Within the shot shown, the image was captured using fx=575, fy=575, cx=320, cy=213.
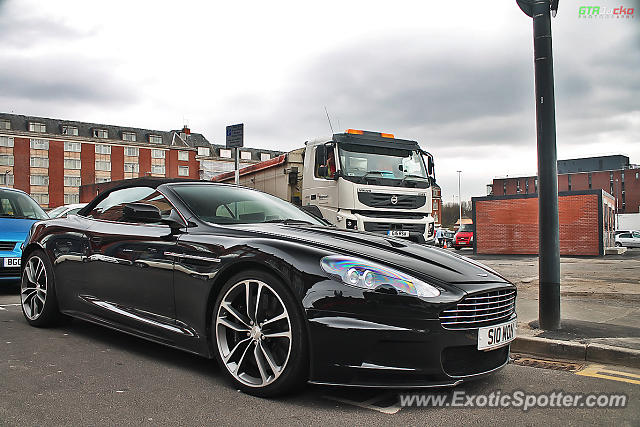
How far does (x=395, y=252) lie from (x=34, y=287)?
11.9 feet

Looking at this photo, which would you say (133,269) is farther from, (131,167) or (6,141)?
(131,167)

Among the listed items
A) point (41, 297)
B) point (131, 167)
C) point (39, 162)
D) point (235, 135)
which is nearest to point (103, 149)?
point (131, 167)

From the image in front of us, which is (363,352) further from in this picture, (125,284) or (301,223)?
(125,284)

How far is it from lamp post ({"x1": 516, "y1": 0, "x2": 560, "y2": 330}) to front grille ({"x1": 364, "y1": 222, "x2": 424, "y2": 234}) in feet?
16.8

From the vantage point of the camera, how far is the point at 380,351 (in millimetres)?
3078

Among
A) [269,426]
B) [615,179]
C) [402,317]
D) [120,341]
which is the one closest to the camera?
[269,426]

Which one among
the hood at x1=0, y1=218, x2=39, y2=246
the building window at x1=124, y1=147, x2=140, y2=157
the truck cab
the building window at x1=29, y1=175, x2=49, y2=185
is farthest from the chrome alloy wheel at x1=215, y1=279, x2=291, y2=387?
the building window at x1=124, y1=147, x2=140, y2=157

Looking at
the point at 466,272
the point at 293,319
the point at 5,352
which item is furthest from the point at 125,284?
the point at 466,272

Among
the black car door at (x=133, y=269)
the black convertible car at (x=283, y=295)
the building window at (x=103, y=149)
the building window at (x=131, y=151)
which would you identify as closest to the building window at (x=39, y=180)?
the building window at (x=103, y=149)

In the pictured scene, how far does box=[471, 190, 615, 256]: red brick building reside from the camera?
958 inches

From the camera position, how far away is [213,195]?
459 centimetres

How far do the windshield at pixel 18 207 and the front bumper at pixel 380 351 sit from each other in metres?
7.02

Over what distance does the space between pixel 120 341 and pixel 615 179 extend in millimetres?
108288

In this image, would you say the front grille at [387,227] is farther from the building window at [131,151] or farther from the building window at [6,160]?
the building window at [131,151]
